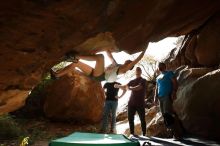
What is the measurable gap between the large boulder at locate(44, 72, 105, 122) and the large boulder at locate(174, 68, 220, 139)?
22.6ft

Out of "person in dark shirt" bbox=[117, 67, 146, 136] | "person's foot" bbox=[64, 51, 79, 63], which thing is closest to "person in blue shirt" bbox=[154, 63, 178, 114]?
"person in dark shirt" bbox=[117, 67, 146, 136]

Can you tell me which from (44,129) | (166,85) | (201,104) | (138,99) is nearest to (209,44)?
(201,104)

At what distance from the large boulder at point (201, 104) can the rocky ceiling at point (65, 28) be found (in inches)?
81.8

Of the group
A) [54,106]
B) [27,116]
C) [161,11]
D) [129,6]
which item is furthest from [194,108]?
[27,116]

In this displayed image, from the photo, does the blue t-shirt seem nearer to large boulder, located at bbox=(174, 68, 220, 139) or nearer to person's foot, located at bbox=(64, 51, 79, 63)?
large boulder, located at bbox=(174, 68, 220, 139)

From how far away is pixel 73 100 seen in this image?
1670 cm

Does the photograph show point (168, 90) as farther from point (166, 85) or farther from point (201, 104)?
point (201, 104)

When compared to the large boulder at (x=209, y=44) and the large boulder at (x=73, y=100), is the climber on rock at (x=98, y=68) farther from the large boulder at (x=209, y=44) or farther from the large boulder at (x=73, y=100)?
the large boulder at (x=73, y=100)

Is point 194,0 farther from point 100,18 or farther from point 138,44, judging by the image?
point 100,18

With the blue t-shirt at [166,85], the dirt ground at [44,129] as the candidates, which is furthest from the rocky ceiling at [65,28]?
the dirt ground at [44,129]

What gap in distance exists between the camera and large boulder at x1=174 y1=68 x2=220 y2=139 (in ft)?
30.2

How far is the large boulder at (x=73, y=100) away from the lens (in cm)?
1659

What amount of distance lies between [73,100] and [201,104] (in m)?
8.36

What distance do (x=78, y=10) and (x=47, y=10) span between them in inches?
26.6
